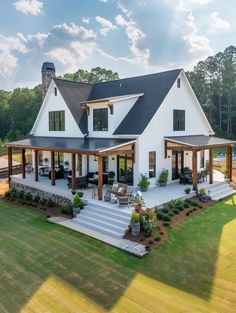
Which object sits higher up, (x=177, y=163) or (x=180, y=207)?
(x=177, y=163)

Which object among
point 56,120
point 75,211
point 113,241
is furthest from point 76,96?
point 113,241

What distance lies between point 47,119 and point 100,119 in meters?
6.18

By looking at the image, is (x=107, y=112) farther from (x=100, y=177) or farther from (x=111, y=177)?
(x=100, y=177)

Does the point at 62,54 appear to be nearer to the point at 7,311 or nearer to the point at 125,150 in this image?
the point at 125,150

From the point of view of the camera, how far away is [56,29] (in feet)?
83.3

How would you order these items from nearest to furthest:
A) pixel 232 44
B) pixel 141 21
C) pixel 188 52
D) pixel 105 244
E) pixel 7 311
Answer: pixel 7 311 → pixel 105 244 → pixel 141 21 → pixel 188 52 → pixel 232 44

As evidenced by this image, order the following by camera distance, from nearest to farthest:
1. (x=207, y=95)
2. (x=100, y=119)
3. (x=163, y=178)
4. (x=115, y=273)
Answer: (x=115, y=273) → (x=163, y=178) → (x=100, y=119) → (x=207, y=95)

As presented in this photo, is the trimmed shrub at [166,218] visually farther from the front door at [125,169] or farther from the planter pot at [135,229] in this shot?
the front door at [125,169]

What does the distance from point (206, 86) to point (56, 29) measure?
3886cm

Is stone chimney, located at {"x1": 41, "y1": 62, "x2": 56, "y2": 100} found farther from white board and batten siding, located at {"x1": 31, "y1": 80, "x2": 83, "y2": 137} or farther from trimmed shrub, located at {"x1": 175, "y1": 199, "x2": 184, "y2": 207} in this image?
trimmed shrub, located at {"x1": 175, "y1": 199, "x2": 184, "y2": 207}

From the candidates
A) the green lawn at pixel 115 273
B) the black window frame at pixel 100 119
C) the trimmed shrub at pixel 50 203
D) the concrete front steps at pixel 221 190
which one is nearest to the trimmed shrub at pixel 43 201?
the trimmed shrub at pixel 50 203

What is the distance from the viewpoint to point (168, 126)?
18.9 meters

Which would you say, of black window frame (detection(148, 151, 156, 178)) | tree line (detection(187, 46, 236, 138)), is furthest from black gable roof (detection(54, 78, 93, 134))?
tree line (detection(187, 46, 236, 138))

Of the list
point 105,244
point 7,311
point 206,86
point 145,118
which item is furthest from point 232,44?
point 7,311
